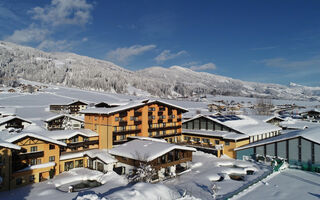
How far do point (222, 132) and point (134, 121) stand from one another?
16037 millimetres

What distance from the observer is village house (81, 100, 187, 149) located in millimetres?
33406

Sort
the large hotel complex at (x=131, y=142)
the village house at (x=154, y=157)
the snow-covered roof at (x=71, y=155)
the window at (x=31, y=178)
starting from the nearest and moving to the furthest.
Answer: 1. the window at (x=31, y=178)
2. the large hotel complex at (x=131, y=142)
3. the village house at (x=154, y=157)
4. the snow-covered roof at (x=71, y=155)

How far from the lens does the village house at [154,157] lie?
83.7 feet

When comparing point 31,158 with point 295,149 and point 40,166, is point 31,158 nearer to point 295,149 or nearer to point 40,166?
point 40,166

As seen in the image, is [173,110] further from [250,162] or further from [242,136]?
[250,162]

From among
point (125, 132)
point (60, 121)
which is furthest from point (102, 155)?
point (60, 121)

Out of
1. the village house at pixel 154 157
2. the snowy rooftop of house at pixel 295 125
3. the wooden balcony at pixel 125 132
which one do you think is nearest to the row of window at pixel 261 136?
the snowy rooftop of house at pixel 295 125

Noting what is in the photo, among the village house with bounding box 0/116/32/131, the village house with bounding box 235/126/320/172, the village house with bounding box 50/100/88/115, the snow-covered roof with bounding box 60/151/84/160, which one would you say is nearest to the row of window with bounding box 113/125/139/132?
the snow-covered roof with bounding box 60/151/84/160

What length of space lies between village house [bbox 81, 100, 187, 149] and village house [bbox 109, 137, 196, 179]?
4.59 meters

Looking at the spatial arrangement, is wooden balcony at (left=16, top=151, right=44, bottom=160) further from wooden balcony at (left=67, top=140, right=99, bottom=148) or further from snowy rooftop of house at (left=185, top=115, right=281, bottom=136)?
snowy rooftop of house at (left=185, top=115, right=281, bottom=136)

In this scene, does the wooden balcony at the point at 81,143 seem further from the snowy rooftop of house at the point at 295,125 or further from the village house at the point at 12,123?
the snowy rooftop of house at the point at 295,125

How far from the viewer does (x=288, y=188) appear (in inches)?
833

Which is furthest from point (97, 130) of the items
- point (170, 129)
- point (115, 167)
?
point (170, 129)

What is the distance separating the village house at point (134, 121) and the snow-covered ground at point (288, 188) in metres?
20.2
